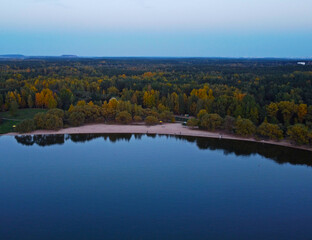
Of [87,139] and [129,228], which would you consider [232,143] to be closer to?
[87,139]

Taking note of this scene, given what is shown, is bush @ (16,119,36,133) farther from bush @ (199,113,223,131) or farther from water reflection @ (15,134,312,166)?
bush @ (199,113,223,131)

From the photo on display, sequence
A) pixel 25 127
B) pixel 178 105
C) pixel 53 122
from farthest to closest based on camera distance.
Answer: pixel 178 105 → pixel 53 122 → pixel 25 127

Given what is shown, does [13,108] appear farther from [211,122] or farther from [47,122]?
[211,122]

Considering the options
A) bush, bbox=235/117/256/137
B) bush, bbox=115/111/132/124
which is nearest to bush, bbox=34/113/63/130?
bush, bbox=115/111/132/124

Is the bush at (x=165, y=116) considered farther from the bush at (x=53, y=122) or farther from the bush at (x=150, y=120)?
the bush at (x=53, y=122)

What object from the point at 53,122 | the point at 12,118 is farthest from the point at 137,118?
the point at 12,118
